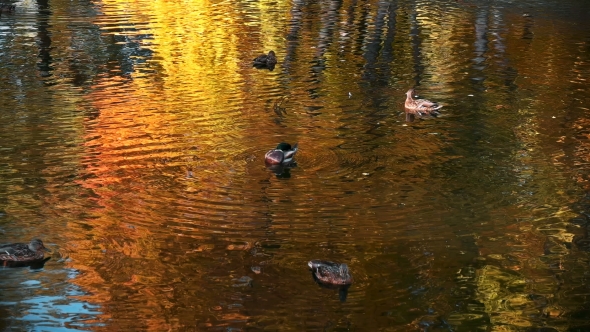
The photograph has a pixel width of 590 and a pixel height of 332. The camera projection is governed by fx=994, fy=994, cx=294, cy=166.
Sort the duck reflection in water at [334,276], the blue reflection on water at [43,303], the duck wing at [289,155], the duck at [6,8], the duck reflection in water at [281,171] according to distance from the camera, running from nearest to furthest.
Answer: the blue reflection on water at [43,303]
the duck reflection in water at [334,276]
the duck reflection in water at [281,171]
the duck wing at [289,155]
the duck at [6,8]

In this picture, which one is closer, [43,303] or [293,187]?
[43,303]

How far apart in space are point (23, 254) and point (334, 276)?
3.67 m

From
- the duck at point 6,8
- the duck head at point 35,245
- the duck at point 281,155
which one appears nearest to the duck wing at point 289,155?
the duck at point 281,155

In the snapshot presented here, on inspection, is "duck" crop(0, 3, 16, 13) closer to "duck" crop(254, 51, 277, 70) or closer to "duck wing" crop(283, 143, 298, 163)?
"duck" crop(254, 51, 277, 70)

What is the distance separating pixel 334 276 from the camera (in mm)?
11273


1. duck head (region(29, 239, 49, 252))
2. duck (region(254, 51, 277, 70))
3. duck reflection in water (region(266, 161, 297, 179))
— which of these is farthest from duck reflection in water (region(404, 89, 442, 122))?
duck head (region(29, 239, 49, 252))

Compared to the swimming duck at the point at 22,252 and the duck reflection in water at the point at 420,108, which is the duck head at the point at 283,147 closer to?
the duck reflection in water at the point at 420,108

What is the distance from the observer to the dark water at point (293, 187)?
10977mm

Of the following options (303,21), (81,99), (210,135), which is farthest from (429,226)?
(303,21)

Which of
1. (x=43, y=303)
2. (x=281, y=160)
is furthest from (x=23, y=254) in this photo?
(x=281, y=160)

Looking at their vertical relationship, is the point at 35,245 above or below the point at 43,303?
above

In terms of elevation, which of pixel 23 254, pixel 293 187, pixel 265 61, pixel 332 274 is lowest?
pixel 265 61

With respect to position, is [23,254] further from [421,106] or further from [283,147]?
[421,106]

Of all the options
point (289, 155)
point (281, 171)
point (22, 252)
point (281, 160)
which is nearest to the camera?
point (22, 252)
